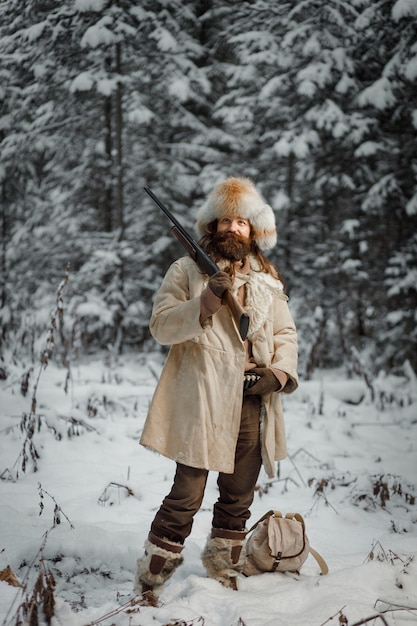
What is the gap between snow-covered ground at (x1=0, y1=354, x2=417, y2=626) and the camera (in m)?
2.33

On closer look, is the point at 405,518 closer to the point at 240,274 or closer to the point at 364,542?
the point at 364,542

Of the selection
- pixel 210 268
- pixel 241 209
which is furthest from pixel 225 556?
pixel 241 209

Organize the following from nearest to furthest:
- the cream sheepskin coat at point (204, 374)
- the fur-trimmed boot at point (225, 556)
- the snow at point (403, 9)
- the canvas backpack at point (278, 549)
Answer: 1. the cream sheepskin coat at point (204, 374)
2. the fur-trimmed boot at point (225, 556)
3. the canvas backpack at point (278, 549)
4. the snow at point (403, 9)

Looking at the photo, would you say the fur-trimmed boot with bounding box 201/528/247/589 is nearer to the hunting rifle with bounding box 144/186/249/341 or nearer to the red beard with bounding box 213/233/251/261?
the hunting rifle with bounding box 144/186/249/341

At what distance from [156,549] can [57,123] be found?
28.3 ft

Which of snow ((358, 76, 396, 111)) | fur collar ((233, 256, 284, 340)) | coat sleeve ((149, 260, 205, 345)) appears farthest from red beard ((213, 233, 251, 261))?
snow ((358, 76, 396, 111))

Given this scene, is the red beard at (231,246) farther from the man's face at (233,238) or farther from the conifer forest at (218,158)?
the conifer forest at (218,158)

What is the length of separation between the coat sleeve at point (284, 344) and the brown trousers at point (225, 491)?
0.23 meters

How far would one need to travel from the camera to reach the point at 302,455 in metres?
5.19

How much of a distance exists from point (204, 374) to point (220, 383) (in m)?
0.10

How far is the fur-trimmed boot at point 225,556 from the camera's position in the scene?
8.80ft

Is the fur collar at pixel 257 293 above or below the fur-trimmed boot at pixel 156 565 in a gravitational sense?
above

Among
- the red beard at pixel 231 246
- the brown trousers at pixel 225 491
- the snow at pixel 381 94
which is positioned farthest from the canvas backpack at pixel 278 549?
the snow at pixel 381 94

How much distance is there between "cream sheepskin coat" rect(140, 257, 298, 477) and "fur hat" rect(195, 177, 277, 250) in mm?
262
